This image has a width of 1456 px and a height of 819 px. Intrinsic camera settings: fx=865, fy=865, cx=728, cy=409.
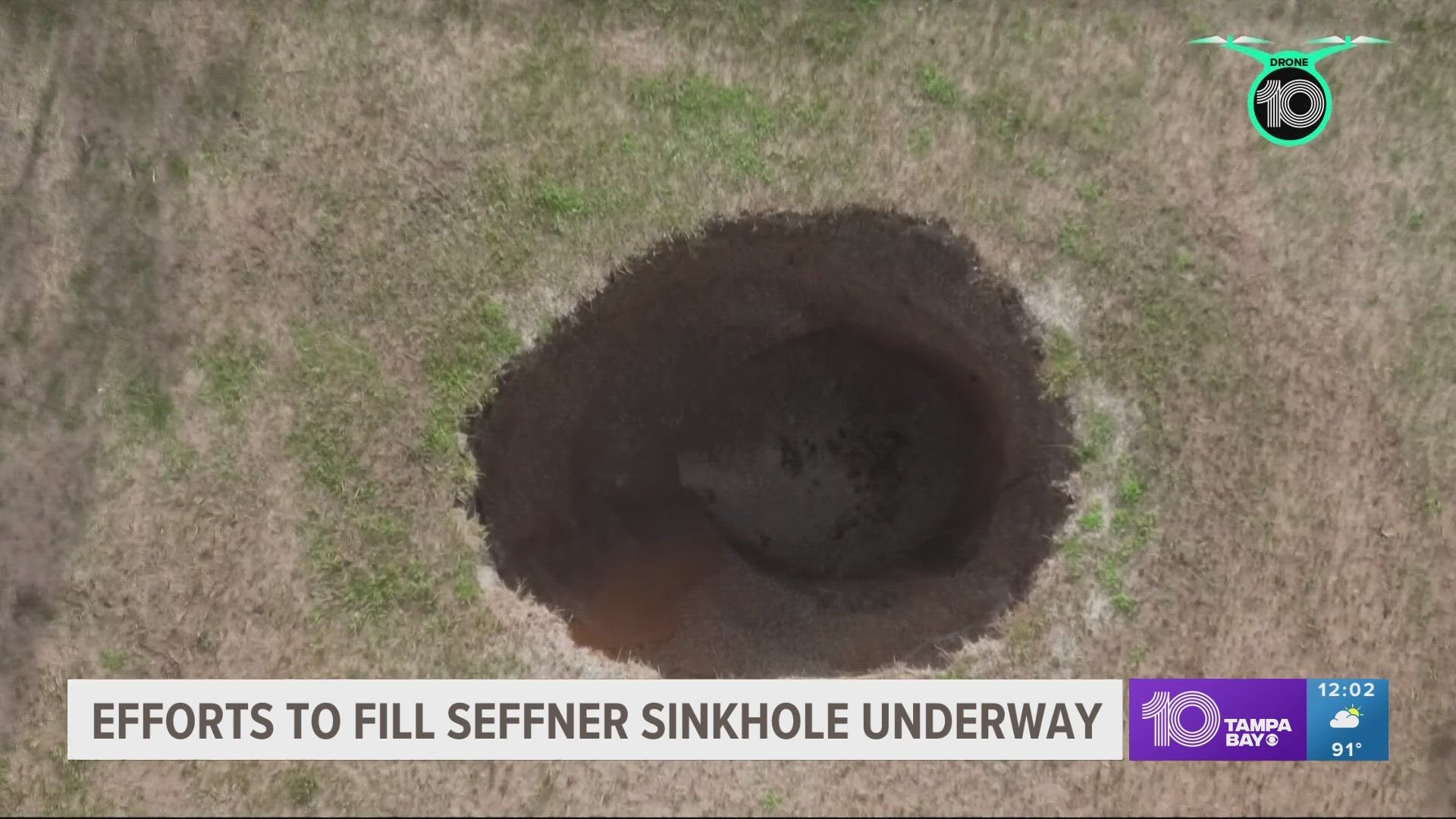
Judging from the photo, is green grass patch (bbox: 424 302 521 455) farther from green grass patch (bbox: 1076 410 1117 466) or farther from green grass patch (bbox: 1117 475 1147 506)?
green grass patch (bbox: 1117 475 1147 506)

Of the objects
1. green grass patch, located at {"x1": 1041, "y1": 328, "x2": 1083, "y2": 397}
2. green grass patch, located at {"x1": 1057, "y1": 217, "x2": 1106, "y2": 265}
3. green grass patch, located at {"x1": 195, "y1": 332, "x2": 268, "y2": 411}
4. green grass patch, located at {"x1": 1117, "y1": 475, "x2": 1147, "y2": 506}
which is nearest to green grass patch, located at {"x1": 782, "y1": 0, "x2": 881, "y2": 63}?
green grass patch, located at {"x1": 1057, "y1": 217, "x2": 1106, "y2": 265}

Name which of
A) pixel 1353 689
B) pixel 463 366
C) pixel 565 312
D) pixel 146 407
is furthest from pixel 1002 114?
pixel 146 407

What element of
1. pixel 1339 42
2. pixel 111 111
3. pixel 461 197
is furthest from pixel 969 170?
pixel 111 111

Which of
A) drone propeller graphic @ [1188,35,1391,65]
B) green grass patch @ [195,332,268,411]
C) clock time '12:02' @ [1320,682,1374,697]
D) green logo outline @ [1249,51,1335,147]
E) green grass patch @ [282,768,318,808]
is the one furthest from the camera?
drone propeller graphic @ [1188,35,1391,65]

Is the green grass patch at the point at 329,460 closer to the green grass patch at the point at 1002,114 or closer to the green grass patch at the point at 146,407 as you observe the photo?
the green grass patch at the point at 146,407

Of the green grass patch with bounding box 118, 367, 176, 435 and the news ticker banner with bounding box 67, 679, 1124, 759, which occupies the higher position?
the green grass patch with bounding box 118, 367, 176, 435

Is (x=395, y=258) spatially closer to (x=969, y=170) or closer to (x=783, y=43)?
(x=783, y=43)

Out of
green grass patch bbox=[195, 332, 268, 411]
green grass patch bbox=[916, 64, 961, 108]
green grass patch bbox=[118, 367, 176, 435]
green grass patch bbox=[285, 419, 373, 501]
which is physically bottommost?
green grass patch bbox=[285, 419, 373, 501]

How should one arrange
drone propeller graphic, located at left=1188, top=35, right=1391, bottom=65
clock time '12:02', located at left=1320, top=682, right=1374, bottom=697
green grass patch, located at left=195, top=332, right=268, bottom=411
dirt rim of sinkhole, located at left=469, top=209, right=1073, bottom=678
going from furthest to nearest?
drone propeller graphic, located at left=1188, top=35, right=1391, bottom=65 → dirt rim of sinkhole, located at left=469, top=209, right=1073, bottom=678 → clock time '12:02', located at left=1320, top=682, right=1374, bottom=697 → green grass patch, located at left=195, top=332, right=268, bottom=411
